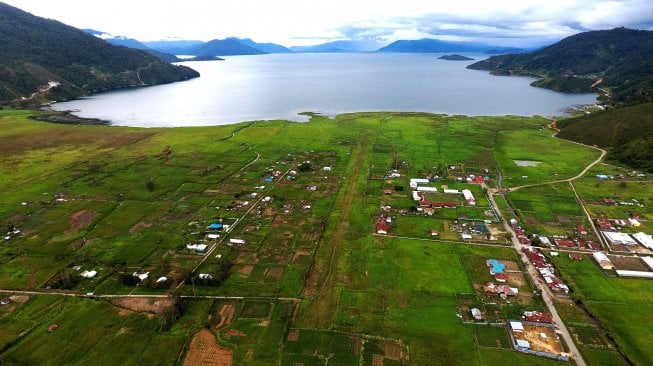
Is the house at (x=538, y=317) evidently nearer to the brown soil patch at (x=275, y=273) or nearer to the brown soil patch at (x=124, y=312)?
the brown soil patch at (x=275, y=273)

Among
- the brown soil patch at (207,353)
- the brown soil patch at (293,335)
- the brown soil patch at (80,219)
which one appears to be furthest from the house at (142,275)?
the brown soil patch at (293,335)

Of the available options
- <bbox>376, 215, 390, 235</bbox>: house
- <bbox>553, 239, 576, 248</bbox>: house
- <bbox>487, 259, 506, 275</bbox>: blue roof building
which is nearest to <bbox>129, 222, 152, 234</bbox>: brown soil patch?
<bbox>376, 215, 390, 235</bbox>: house

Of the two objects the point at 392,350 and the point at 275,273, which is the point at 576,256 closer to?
the point at 392,350

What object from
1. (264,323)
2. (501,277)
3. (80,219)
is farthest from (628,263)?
(80,219)

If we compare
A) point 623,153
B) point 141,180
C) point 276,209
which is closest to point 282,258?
point 276,209

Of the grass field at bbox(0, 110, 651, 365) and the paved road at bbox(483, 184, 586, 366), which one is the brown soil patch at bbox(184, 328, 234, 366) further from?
the paved road at bbox(483, 184, 586, 366)
